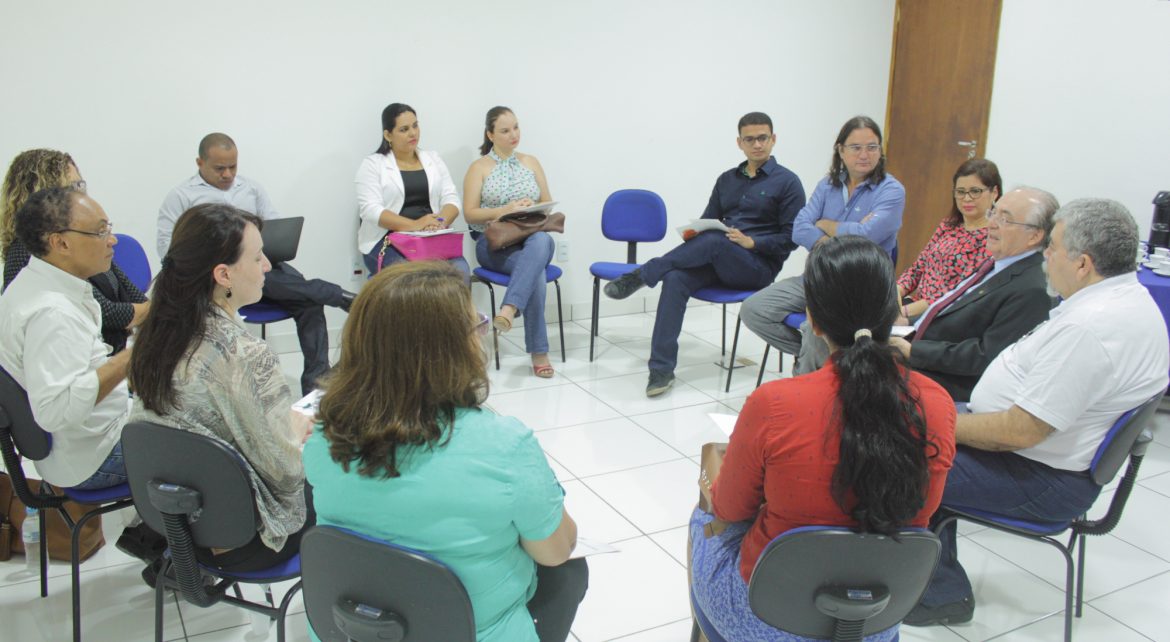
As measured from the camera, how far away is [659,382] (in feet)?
13.7

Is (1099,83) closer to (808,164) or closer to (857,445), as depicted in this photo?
(808,164)

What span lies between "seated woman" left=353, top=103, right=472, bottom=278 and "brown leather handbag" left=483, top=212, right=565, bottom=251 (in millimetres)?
212

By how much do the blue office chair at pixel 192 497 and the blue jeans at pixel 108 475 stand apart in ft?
1.47

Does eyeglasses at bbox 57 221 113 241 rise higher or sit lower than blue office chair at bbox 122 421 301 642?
higher

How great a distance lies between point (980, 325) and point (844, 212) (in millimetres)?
1350

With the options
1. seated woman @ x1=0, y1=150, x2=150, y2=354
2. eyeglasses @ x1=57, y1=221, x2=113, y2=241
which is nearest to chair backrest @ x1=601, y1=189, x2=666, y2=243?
seated woman @ x1=0, y1=150, x2=150, y2=354

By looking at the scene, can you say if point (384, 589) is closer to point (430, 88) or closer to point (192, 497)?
point (192, 497)

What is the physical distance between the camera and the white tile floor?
7.94 feet

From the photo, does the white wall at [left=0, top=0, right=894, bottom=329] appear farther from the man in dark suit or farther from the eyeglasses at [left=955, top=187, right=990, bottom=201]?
the man in dark suit

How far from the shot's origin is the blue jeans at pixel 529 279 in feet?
14.5

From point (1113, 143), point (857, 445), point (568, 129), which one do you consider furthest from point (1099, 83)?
point (857, 445)

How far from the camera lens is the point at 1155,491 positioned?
329cm

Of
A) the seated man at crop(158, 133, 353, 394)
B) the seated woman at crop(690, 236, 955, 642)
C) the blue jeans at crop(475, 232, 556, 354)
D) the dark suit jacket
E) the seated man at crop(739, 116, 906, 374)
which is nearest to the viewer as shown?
the seated woman at crop(690, 236, 955, 642)

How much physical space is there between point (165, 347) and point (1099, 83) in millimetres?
5025
